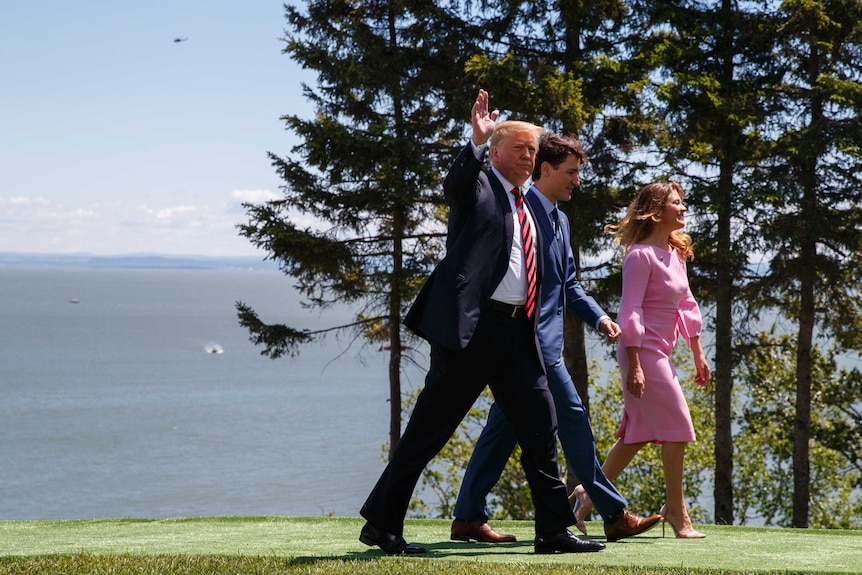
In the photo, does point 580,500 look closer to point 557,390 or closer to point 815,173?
point 557,390

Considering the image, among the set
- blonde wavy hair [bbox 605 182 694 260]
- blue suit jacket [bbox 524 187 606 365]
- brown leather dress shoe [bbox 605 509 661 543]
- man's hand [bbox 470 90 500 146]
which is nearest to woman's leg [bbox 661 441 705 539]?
brown leather dress shoe [bbox 605 509 661 543]

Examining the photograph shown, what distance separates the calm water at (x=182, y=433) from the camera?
1590 inches

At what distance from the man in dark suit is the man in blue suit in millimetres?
353

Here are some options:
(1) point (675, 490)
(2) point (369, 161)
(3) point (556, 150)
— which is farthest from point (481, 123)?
(2) point (369, 161)

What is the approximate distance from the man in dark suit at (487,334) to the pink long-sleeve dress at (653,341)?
3.27ft

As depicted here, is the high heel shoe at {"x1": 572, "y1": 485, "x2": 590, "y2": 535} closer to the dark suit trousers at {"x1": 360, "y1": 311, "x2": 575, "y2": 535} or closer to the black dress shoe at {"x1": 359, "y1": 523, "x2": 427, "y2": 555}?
the dark suit trousers at {"x1": 360, "y1": 311, "x2": 575, "y2": 535}

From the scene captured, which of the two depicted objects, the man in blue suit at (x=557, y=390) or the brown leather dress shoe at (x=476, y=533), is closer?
the man in blue suit at (x=557, y=390)

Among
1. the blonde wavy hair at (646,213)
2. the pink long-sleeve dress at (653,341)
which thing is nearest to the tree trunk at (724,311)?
the blonde wavy hair at (646,213)

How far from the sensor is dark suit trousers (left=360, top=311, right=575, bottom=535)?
5020 millimetres

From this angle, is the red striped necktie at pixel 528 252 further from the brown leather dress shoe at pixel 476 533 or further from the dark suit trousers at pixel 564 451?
the brown leather dress shoe at pixel 476 533

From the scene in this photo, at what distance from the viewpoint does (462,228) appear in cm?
497

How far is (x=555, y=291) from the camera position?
5535 millimetres

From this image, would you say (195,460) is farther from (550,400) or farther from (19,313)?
(19,313)

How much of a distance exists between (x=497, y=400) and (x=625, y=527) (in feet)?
3.76
